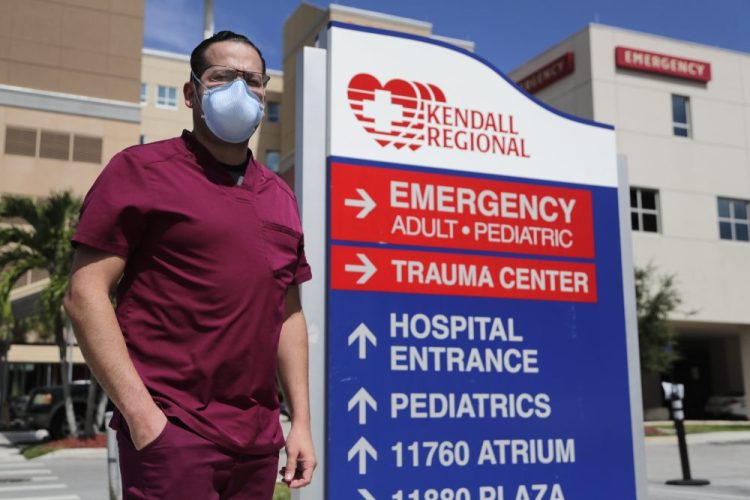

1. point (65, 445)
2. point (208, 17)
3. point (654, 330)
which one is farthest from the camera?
point (654, 330)

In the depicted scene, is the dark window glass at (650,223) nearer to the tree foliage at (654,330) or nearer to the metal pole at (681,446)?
the tree foliage at (654,330)

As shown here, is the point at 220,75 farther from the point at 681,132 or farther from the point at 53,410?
the point at 681,132

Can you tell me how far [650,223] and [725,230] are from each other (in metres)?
3.99

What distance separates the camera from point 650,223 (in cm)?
3603

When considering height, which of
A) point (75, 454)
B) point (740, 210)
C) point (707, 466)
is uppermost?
point (740, 210)

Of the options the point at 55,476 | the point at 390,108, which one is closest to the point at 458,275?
the point at 390,108

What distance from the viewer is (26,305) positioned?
84.6ft

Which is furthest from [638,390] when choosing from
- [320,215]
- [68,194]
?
[68,194]

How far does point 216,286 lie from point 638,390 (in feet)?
13.1

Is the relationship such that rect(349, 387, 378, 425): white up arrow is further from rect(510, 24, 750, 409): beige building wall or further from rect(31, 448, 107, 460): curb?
rect(510, 24, 750, 409): beige building wall

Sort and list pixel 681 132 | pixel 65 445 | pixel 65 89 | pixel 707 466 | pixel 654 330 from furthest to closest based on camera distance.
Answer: pixel 65 89 < pixel 681 132 < pixel 654 330 < pixel 65 445 < pixel 707 466

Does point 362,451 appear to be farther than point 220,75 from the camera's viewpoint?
Yes

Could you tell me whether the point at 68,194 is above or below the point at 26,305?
above

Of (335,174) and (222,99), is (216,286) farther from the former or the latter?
(335,174)
